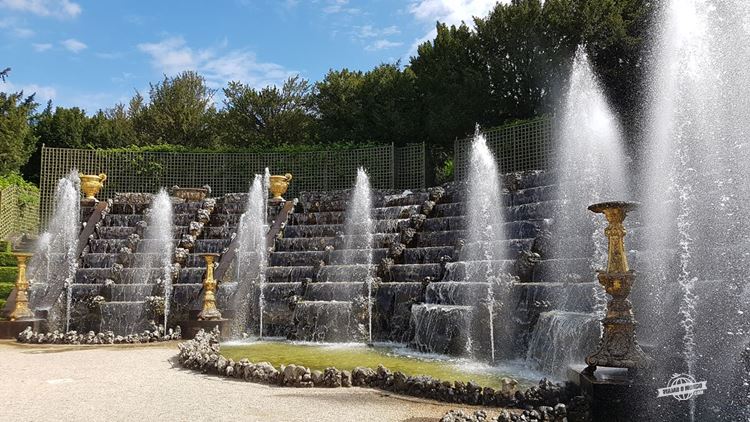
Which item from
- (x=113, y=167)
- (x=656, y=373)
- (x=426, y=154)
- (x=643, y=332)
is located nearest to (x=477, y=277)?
(x=643, y=332)

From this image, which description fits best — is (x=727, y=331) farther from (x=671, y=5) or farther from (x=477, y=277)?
(x=671, y=5)

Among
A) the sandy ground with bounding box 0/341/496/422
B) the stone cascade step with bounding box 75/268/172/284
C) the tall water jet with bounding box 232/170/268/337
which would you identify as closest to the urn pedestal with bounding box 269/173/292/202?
the tall water jet with bounding box 232/170/268/337

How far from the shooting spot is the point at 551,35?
22.6 metres

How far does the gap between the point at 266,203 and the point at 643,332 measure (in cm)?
1399

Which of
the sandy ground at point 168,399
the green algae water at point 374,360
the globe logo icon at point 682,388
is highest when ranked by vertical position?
the globe logo icon at point 682,388

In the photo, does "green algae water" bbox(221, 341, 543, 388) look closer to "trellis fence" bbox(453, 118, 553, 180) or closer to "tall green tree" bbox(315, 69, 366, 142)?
"trellis fence" bbox(453, 118, 553, 180)

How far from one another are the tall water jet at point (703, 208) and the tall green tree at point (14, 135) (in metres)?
29.4

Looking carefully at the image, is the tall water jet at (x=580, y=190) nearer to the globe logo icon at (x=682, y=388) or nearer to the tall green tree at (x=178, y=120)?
the globe logo icon at (x=682, y=388)

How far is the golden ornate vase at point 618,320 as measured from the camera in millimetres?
5215

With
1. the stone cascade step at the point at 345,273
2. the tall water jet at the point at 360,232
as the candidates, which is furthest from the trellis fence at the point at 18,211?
the stone cascade step at the point at 345,273

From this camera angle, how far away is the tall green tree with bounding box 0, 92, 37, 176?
91.8 feet

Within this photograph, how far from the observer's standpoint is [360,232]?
16.7 metres

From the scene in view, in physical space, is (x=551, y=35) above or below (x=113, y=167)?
above

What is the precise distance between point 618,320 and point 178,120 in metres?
35.0
